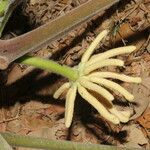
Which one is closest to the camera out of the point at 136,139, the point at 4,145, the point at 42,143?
the point at 4,145

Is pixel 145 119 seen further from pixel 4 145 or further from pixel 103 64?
pixel 4 145

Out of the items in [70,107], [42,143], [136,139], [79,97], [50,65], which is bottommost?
[136,139]

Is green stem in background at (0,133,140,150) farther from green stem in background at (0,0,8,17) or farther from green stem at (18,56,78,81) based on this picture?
green stem in background at (0,0,8,17)

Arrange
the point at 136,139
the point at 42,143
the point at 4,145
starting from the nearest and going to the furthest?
the point at 4,145 → the point at 42,143 → the point at 136,139

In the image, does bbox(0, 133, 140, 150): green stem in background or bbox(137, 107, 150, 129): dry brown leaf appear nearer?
bbox(0, 133, 140, 150): green stem in background

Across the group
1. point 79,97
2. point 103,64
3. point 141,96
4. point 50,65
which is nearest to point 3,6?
point 50,65

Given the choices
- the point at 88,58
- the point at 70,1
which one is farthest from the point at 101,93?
the point at 70,1

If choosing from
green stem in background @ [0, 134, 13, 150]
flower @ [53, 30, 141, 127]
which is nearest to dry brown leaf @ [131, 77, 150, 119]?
flower @ [53, 30, 141, 127]

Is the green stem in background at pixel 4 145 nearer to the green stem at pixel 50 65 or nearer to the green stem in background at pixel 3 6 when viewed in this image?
the green stem at pixel 50 65
